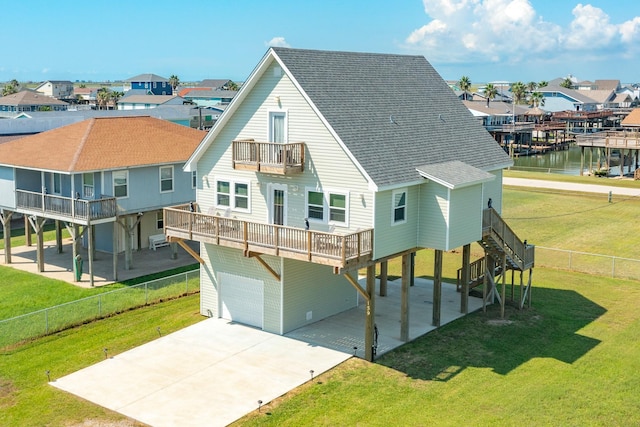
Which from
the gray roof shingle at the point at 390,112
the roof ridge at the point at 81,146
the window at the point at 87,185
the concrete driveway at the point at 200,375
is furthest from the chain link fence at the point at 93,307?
the gray roof shingle at the point at 390,112

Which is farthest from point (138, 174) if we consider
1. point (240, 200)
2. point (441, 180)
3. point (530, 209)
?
point (530, 209)

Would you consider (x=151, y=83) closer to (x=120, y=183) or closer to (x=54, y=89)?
(x=54, y=89)

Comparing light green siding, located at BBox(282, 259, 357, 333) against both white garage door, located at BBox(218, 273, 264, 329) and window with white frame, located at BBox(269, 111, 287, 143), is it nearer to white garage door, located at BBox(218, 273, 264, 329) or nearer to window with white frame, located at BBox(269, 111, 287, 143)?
white garage door, located at BBox(218, 273, 264, 329)

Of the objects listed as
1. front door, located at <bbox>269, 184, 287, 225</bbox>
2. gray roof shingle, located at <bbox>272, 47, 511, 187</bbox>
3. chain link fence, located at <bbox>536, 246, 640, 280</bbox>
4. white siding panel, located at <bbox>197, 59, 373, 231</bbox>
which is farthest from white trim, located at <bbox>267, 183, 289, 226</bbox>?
chain link fence, located at <bbox>536, 246, 640, 280</bbox>

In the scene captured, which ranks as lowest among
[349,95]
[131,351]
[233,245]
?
[131,351]

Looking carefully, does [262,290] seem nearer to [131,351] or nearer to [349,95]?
[131,351]

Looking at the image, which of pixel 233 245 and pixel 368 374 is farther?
pixel 233 245
